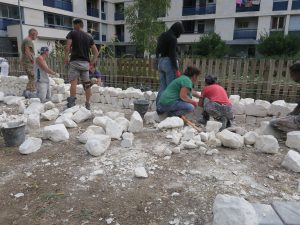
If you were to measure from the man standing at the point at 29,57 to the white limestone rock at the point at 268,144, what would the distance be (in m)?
5.25

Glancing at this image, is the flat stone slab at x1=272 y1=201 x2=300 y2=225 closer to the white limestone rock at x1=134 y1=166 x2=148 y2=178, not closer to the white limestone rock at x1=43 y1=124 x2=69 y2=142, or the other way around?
the white limestone rock at x1=134 y1=166 x2=148 y2=178

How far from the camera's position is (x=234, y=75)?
7148 mm

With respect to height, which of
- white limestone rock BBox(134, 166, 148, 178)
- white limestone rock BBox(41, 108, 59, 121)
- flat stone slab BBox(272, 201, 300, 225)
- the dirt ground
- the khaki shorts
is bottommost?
the dirt ground

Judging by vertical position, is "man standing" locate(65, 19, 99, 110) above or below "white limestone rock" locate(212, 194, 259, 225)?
above

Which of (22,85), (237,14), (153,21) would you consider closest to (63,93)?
(22,85)

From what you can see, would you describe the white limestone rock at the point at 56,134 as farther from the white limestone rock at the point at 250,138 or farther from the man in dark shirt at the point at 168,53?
the white limestone rock at the point at 250,138

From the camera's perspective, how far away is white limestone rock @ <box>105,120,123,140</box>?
3.62 meters

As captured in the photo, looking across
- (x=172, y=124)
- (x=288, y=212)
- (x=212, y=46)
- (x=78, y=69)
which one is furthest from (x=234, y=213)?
(x=212, y=46)

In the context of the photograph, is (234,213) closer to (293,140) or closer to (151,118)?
(293,140)

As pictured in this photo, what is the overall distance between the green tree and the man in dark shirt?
1042 centimetres

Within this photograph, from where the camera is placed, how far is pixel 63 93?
21.6ft

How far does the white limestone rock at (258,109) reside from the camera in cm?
497

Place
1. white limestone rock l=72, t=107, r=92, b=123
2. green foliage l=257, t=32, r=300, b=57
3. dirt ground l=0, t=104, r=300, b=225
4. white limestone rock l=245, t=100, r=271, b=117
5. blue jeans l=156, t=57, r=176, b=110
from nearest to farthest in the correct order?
dirt ground l=0, t=104, r=300, b=225
white limestone rock l=72, t=107, r=92, b=123
blue jeans l=156, t=57, r=176, b=110
white limestone rock l=245, t=100, r=271, b=117
green foliage l=257, t=32, r=300, b=57

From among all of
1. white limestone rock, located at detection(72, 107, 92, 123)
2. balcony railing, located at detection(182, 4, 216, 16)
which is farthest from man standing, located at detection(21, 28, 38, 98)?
balcony railing, located at detection(182, 4, 216, 16)
